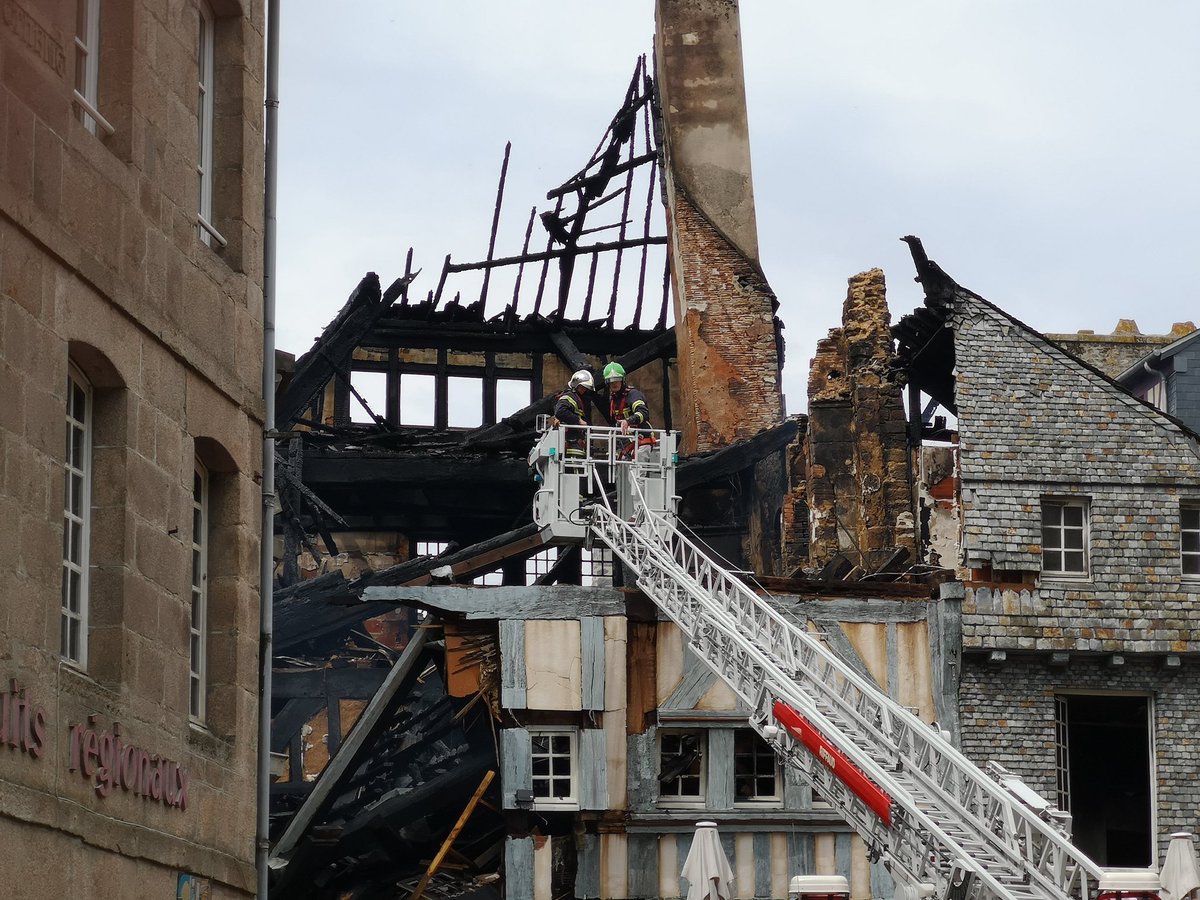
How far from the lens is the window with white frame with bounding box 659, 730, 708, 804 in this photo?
23.5m

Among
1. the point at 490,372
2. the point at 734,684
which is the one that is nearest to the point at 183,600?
the point at 734,684

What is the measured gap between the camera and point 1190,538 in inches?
964

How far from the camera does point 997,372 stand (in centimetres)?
2455

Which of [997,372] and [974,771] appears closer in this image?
[974,771]

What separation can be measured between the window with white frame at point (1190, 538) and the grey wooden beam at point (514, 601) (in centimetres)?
656

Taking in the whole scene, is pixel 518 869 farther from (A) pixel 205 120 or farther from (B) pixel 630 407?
(A) pixel 205 120

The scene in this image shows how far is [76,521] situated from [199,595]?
1982 millimetres

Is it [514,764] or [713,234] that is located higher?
[713,234]

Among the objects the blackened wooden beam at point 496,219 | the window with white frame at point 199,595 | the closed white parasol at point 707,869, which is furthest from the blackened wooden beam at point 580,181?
the window with white frame at point 199,595

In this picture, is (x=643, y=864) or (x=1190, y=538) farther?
(x=1190, y=538)

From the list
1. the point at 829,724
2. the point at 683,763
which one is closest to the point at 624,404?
the point at 683,763

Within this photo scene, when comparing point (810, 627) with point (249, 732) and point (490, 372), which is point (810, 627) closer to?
point (249, 732)

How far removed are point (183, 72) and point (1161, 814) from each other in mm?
14641

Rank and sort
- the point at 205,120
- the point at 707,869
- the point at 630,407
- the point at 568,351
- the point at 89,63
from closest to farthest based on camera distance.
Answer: the point at 89,63, the point at 205,120, the point at 707,869, the point at 630,407, the point at 568,351
